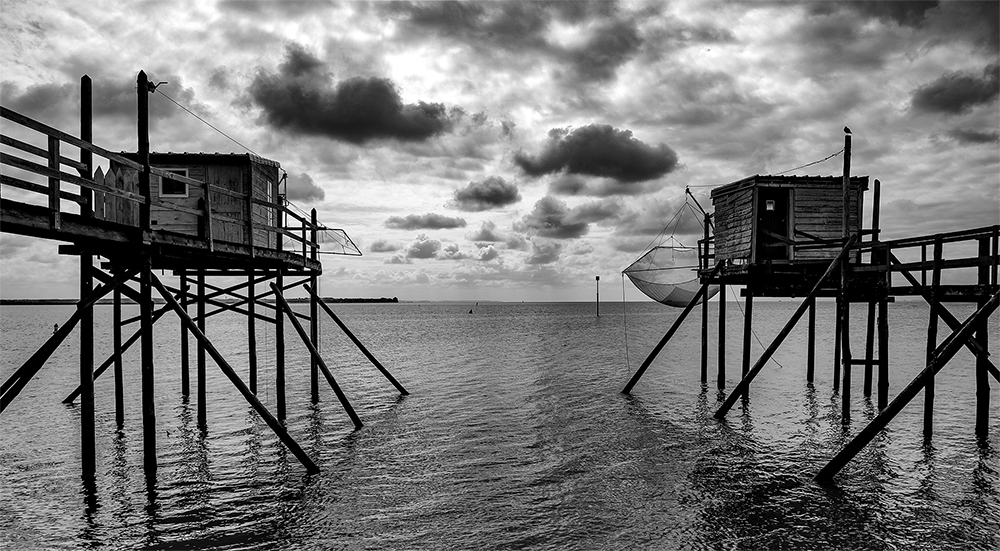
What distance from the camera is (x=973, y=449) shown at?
14008mm

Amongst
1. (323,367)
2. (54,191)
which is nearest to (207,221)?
(54,191)

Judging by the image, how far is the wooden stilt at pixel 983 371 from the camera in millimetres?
12695

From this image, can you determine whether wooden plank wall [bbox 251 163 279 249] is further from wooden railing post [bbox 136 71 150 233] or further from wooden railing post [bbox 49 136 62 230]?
wooden railing post [bbox 49 136 62 230]

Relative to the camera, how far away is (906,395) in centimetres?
1070

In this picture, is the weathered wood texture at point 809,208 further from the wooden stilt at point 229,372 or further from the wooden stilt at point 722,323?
the wooden stilt at point 229,372

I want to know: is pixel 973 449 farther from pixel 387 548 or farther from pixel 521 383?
pixel 521 383

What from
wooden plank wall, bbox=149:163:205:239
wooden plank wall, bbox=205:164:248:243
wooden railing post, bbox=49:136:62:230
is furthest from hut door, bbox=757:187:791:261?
wooden railing post, bbox=49:136:62:230

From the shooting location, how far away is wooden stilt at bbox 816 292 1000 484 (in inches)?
418

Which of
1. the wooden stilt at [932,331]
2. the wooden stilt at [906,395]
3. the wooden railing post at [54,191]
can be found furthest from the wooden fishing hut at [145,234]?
the wooden stilt at [932,331]

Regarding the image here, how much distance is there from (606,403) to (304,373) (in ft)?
52.5

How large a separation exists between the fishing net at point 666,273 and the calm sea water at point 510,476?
21.0 ft

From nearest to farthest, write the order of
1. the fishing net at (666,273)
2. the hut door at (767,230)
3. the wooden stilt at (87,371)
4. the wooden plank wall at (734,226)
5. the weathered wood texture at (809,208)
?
the wooden stilt at (87,371) → the hut door at (767,230) → the weathered wood texture at (809,208) → the wooden plank wall at (734,226) → the fishing net at (666,273)

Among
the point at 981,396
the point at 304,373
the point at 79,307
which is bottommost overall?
the point at 304,373

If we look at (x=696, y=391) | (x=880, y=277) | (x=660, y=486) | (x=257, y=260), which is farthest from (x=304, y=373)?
(x=880, y=277)
